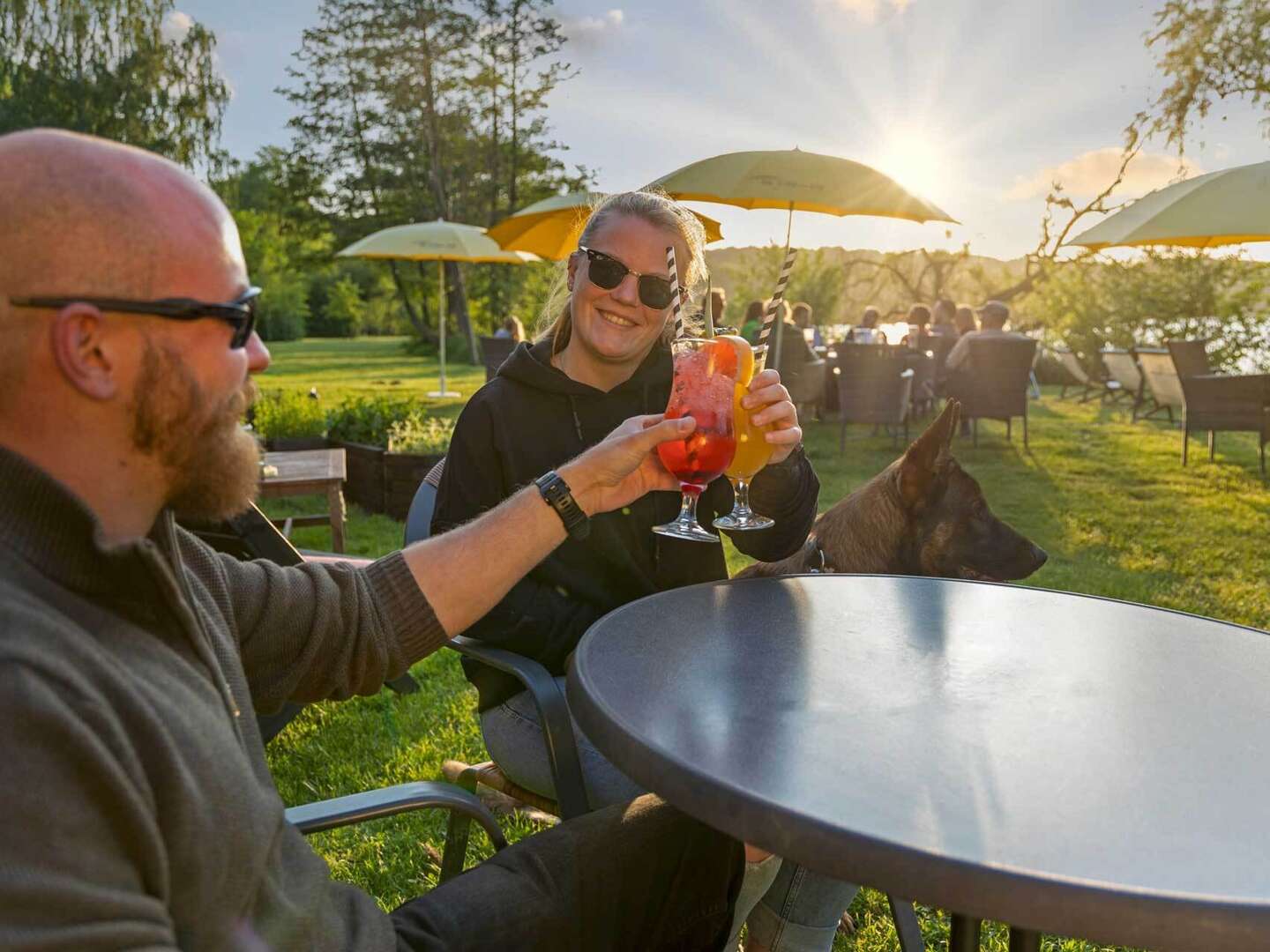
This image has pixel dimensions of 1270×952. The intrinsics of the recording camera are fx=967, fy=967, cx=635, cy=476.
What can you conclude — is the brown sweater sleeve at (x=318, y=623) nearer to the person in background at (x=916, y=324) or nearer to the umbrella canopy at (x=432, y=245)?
the umbrella canopy at (x=432, y=245)

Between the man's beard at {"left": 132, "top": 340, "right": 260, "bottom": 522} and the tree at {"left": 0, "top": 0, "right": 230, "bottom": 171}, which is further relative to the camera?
the tree at {"left": 0, "top": 0, "right": 230, "bottom": 171}

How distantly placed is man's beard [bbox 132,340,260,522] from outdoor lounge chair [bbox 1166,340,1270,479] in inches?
408

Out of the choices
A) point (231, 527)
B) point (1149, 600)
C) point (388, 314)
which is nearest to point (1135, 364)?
point (1149, 600)

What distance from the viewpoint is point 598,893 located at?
1439mm

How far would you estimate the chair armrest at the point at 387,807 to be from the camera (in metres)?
1.44

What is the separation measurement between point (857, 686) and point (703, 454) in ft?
2.04

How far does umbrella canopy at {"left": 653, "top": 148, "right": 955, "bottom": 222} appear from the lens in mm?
8516

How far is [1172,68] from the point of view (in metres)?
16.2

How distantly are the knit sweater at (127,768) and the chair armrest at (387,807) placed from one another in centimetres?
17

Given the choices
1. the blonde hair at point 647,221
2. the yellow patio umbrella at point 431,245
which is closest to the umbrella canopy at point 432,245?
the yellow patio umbrella at point 431,245

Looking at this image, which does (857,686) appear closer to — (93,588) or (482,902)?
(482,902)

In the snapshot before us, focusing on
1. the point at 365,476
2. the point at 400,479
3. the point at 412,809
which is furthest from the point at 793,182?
the point at 412,809

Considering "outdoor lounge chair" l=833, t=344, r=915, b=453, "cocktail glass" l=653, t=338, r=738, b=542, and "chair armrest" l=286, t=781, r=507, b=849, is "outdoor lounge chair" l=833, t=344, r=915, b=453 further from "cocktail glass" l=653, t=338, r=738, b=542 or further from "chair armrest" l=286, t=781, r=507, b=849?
"chair armrest" l=286, t=781, r=507, b=849

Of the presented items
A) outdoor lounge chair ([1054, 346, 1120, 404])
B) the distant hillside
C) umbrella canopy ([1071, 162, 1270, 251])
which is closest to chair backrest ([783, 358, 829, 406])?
umbrella canopy ([1071, 162, 1270, 251])
